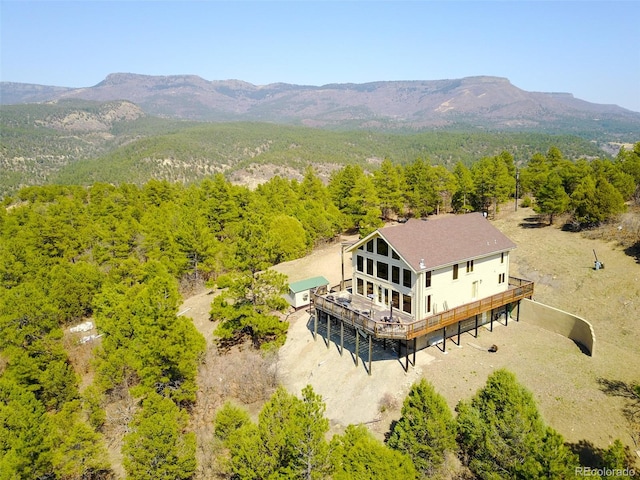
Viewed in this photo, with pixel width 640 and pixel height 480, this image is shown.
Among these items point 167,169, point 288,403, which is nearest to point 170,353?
point 288,403

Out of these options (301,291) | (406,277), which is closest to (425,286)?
(406,277)

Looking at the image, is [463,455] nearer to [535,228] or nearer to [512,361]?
[512,361]

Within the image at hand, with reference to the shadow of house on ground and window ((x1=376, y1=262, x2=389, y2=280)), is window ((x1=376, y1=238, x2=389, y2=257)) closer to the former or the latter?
window ((x1=376, y1=262, x2=389, y2=280))

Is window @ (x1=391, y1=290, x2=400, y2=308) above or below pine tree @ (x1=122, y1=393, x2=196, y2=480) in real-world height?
above

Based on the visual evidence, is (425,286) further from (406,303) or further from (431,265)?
(406,303)

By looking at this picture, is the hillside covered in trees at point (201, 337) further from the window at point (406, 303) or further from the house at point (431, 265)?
the window at point (406, 303)

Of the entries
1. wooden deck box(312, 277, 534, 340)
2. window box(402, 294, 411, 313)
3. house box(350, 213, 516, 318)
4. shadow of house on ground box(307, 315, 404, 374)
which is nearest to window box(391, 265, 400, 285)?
house box(350, 213, 516, 318)
